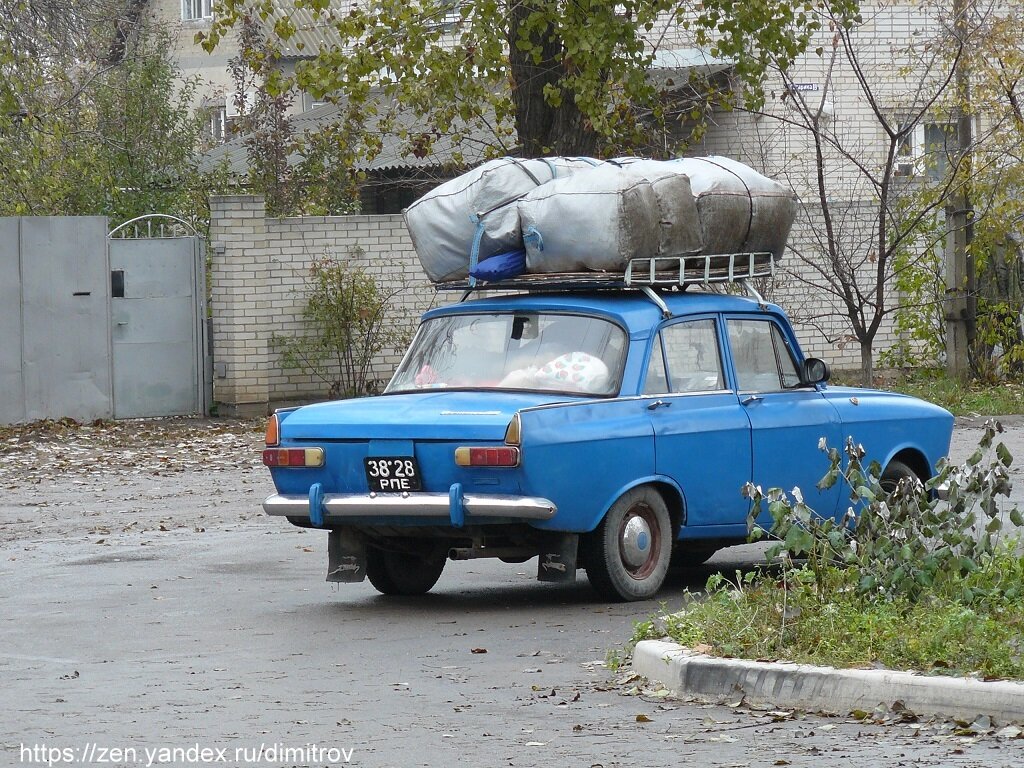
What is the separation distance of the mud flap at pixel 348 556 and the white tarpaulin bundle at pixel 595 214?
1.75 metres

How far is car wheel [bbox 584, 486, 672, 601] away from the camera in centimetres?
938

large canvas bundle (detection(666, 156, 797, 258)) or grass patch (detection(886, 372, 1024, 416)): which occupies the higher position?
large canvas bundle (detection(666, 156, 797, 258))

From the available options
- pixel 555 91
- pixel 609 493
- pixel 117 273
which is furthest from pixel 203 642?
pixel 117 273

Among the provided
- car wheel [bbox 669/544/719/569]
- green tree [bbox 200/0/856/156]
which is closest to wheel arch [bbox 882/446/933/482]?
car wheel [bbox 669/544/719/569]

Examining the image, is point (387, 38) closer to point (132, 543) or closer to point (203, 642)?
point (132, 543)

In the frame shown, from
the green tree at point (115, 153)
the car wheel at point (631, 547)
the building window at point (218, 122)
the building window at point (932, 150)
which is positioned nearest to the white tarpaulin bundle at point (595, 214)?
the car wheel at point (631, 547)

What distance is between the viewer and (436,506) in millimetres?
8914

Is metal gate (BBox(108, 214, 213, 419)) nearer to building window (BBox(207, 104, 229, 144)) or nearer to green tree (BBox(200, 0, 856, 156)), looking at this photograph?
green tree (BBox(200, 0, 856, 156))

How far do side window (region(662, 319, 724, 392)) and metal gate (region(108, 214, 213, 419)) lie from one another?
1163 cm

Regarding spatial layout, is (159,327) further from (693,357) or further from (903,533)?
(903,533)

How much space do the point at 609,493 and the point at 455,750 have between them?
3236 millimetres

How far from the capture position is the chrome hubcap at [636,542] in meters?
9.50

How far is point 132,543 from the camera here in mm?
12750

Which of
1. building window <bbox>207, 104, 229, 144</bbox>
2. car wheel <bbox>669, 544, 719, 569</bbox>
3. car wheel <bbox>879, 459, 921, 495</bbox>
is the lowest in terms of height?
car wheel <bbox>669, 544, 719, 569</bbox>
